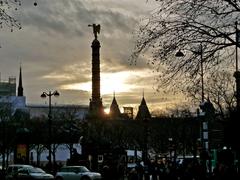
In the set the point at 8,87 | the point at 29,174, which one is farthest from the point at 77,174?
the point at 8,87

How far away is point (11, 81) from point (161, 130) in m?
72.7

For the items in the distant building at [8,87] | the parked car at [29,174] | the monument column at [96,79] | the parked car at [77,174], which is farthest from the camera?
the distant building at [8,87]

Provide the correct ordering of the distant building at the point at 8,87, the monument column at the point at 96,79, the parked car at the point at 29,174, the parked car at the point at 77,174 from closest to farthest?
the parked car at the point at 29,174
the parked car at the point at 77,174
the monument column at the point at 96,79
the distant building at the point at 8,87

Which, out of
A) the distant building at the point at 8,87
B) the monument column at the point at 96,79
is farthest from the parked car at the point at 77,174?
the distant building at the point at 8,87

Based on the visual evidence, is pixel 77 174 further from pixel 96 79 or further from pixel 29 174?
pixel 96 79

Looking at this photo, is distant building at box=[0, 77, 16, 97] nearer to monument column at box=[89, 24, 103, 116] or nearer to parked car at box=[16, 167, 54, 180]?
monument column at box=[89, 24, 103, 116]

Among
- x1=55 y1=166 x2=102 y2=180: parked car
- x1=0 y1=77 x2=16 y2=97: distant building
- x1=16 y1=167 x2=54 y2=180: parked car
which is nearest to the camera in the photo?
x1=16 y1=167 x2=54 y2=180: parked car

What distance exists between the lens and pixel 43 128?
97938mm

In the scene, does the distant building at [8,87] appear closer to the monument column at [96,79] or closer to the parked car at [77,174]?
A: the monument column at [96,79]

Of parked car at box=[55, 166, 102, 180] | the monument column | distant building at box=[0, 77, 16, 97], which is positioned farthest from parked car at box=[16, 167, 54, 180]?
distant building at box=[0, 77, 16, 97]

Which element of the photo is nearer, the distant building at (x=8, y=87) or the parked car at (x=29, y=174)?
the parked car at (x=29, y=174)

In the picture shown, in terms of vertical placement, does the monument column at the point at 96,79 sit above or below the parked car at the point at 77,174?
above

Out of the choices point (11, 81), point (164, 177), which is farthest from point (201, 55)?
point (11, 81)

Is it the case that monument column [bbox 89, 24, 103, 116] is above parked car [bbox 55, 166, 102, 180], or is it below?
above
